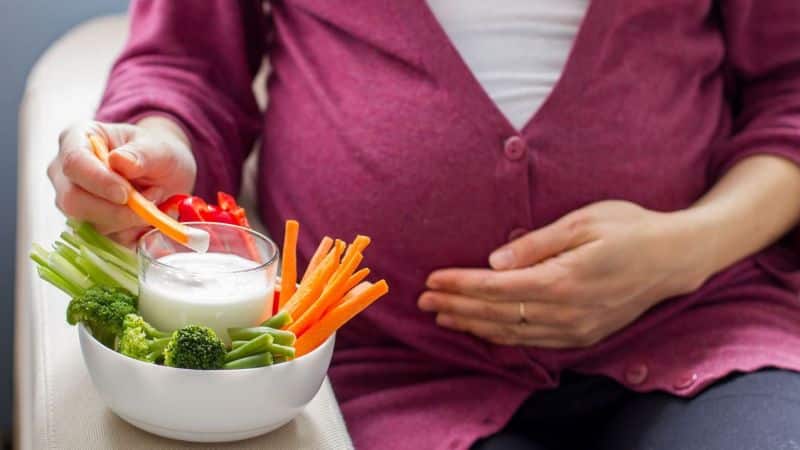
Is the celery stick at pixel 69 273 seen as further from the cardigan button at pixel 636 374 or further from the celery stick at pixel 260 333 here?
the cardigan button at pixel 636 374

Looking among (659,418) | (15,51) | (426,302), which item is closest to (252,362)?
(426,302)

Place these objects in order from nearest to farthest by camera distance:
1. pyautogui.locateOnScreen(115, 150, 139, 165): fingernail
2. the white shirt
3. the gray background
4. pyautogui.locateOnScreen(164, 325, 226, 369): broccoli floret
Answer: pyautogui.locateOnScreen(164, 325, 226, 369): broccoli floret
pyautogui.locateOnScreen(115, 150, 139, 165): fingernail
the white shirt
the gray background

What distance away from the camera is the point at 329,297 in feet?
2.48

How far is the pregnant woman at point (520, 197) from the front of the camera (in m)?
0.97

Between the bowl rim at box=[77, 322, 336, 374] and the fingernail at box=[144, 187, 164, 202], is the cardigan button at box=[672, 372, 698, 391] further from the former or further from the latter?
the fingernail at box=[144, 187, 164, 202]

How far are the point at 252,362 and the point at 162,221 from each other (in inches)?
4.7

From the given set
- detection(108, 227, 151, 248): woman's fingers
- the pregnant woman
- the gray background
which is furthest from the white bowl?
the gray background

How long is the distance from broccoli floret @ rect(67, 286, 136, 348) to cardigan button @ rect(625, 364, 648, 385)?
481 millimetres

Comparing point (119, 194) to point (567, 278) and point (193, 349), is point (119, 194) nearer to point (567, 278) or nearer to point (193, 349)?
point (193, 349)

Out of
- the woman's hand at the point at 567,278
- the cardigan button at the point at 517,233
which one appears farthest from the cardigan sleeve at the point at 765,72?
the cardigan button at the point at 517,233

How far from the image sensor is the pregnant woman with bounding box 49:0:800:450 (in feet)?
3.18

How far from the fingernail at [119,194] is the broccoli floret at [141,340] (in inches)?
3.6

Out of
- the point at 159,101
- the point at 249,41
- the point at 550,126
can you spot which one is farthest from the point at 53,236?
the point at 550,126

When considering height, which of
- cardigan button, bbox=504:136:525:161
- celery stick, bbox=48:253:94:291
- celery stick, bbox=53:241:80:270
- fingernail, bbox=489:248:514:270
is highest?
celery stick, bbox=53:241:80:270
